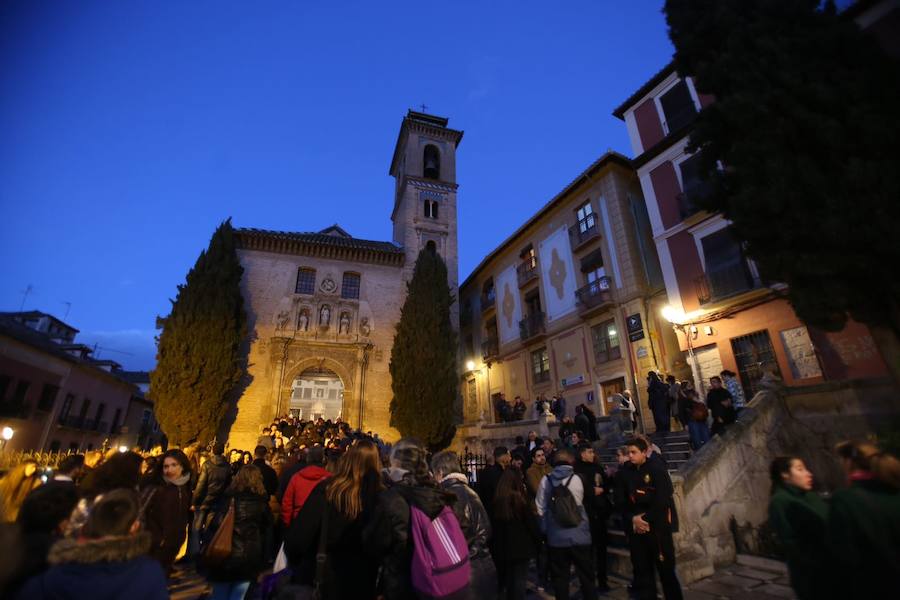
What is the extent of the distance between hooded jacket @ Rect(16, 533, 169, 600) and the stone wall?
6.07 meters

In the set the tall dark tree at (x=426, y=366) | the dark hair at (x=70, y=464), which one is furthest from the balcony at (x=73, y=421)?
the dark hair at (x=70, y=464)

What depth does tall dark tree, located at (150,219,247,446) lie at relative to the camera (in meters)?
17.2

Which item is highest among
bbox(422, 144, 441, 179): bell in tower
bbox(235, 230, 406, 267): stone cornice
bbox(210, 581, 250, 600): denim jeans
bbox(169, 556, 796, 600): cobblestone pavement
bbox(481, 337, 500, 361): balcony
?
bbox(422, 144, 441, 179): bell in tower

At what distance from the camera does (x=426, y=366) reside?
20.0m

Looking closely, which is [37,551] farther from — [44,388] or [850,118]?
[44,388]

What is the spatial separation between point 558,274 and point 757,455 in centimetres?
1408

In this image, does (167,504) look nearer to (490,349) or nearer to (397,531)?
(397,531)

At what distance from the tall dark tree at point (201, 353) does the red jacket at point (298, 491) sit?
1647cm

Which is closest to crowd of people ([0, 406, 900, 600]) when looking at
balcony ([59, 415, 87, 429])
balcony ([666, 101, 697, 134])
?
balcony ([666, 101, 697, 134])

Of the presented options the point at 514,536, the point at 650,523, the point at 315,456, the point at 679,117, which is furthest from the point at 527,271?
the point at 315,456

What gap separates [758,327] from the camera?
12234mm

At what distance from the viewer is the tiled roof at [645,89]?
15.8 meters

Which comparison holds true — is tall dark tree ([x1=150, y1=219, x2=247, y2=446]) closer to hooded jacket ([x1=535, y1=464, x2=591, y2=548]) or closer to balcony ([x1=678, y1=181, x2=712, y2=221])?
hooded jacket ([x1=535, y1=464, x2=591, y2=548])

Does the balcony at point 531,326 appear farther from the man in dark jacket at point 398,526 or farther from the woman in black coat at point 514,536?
the man in dark jacket at point 398,526
